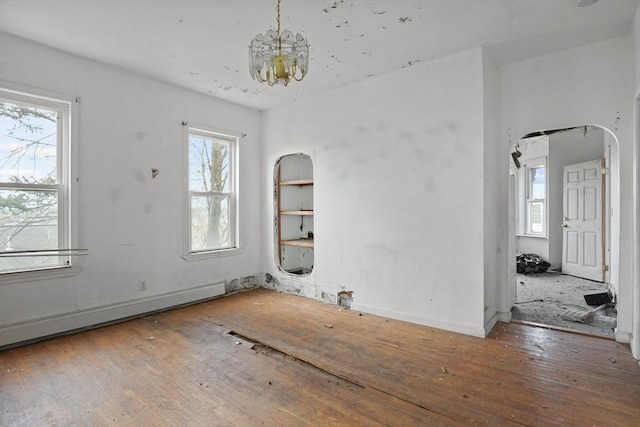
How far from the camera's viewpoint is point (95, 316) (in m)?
3.54

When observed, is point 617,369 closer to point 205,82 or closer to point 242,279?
point 242,279

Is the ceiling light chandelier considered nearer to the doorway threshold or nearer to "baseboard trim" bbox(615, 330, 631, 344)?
the doorway threshold

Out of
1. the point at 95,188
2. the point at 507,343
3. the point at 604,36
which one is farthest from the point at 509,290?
the point at 95,188

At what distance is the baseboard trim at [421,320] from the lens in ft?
10.8

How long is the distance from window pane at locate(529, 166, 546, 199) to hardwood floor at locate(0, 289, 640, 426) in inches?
198

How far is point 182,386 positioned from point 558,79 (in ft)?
14.6

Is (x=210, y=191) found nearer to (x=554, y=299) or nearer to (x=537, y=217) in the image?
(x=554, y=299)

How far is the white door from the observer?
5711 mm

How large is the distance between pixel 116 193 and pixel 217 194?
54.7 inches

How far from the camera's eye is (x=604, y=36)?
3039 mm

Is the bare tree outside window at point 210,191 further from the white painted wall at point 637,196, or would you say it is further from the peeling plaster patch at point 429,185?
the white painted wall at point 637,196

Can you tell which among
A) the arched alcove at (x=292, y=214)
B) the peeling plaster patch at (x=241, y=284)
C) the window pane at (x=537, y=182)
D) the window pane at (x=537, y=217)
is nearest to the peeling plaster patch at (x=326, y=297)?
the arched alcove at (x=292, y=214)

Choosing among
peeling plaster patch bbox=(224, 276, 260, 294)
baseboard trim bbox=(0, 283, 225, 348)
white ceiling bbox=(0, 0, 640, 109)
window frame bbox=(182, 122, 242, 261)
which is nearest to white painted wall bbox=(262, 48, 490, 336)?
white ceiling bbox=(0, 0, 640, 109)

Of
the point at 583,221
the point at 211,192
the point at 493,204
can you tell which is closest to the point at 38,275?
the point at 211,192
